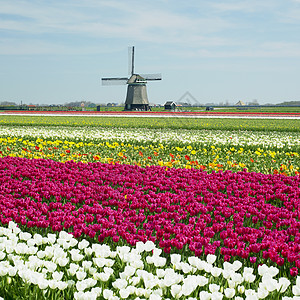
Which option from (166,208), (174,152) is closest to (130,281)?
(166,208)

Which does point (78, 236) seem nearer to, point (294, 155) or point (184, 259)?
point (184, 259)

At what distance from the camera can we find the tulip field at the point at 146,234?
2998mm

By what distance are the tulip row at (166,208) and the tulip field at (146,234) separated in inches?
0.6

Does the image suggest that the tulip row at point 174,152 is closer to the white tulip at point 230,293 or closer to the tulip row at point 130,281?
the tulip row at point 130,281

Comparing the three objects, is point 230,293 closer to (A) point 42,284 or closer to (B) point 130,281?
(B) point 130,281

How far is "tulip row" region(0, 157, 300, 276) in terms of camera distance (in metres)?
3.94

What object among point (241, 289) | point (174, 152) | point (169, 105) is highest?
point (169, 105)

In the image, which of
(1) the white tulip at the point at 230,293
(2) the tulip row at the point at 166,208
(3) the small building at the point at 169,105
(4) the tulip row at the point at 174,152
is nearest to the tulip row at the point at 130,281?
(1) the white tulip at the point at 230,293

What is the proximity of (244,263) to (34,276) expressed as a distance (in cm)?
199

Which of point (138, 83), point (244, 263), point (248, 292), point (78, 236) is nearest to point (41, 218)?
point (78, 236)

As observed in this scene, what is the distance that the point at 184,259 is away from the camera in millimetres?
3910

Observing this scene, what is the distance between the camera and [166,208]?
5.46 m

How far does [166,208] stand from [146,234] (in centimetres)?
128

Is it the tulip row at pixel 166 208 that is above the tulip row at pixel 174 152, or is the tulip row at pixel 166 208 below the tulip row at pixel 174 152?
below
